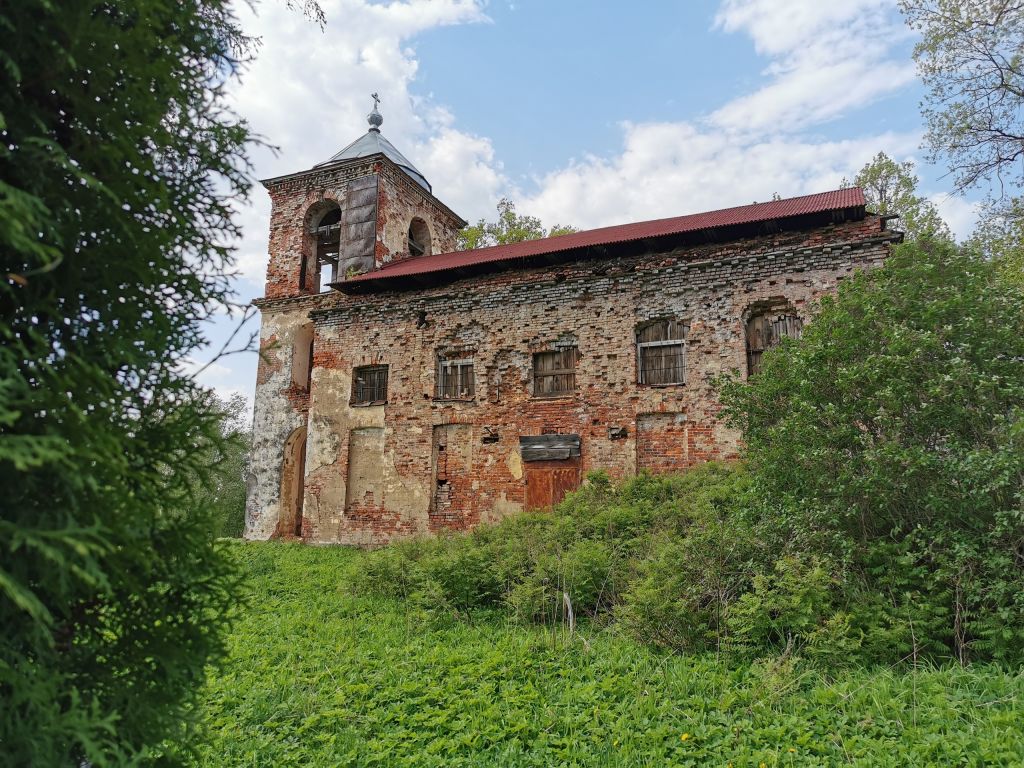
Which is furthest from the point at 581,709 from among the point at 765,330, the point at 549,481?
the point at 765,330

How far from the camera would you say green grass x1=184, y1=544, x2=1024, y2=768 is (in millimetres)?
4355

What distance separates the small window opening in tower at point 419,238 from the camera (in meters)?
21.5

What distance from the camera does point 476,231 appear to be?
90.2 feet

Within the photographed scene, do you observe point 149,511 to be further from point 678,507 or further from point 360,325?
point 360,325

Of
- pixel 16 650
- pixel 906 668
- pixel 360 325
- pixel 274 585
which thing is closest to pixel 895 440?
pixel 906 668

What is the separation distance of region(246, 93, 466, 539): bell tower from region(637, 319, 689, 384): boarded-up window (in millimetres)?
8112

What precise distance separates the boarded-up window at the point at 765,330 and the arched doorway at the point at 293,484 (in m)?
11.9

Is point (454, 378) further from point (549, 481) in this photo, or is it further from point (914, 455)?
point (914, 455)

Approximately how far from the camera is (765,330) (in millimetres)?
13680

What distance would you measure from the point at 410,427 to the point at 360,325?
127 inches

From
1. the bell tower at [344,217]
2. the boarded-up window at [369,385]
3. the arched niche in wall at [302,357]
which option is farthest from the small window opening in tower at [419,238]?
the boarded-up window at [369,385]

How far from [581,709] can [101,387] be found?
166 inches

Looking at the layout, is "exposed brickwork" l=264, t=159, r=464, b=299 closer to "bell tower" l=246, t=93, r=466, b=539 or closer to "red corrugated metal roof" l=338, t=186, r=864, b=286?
"bell tower" l=246, t=93, r=466, b=539

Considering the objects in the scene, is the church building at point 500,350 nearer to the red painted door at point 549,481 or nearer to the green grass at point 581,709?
the red painted door at point 549,481
